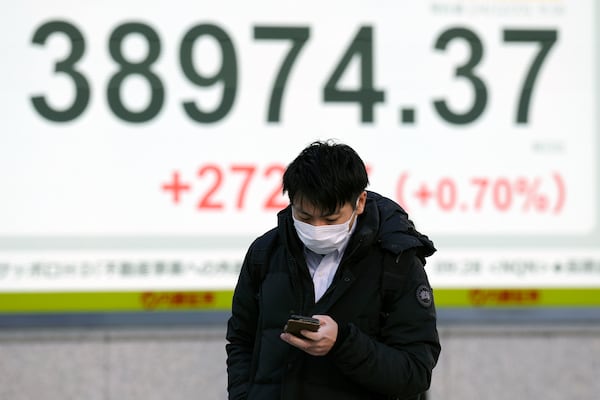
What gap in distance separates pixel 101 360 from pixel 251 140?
132 centimetres

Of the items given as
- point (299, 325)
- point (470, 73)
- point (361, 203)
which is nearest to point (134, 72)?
point (470, 73)

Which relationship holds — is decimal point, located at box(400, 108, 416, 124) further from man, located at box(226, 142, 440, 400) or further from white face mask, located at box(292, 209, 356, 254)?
white face mask, located at box(292, 209, 356, 254)

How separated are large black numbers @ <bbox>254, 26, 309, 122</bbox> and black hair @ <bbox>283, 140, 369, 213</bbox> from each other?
2612 mm

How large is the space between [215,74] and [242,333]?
100 inches

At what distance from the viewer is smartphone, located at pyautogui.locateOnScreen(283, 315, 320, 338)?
238 cm

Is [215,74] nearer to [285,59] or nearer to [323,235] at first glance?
[285,59]

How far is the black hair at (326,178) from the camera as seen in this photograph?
2.49 meters

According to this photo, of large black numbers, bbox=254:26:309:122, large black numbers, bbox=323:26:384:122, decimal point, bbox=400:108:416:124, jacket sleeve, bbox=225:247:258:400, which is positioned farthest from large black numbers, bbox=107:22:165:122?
jacket sleeve, bbox=225:247:258:400

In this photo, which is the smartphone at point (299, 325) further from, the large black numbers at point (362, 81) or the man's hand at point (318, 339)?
the large black numbers at point (362, 81)

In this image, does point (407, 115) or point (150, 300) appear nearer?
point (150, 300)

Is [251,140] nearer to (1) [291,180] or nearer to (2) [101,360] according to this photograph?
(2) [101,360]

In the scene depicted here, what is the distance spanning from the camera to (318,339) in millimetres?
2393

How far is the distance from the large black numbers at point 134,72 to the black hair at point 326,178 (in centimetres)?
266

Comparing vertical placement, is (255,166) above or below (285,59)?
below
